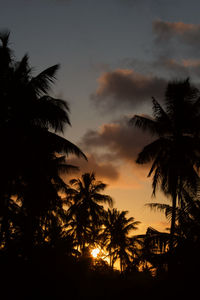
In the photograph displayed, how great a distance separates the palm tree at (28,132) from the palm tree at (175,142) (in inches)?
308

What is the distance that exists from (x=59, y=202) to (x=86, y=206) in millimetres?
25337

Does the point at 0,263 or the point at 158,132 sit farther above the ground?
the point at 158,132

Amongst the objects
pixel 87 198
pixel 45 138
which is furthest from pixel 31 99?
pixel 87 198

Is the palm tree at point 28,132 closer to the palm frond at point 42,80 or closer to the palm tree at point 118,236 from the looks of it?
the palm frond at point 42,80

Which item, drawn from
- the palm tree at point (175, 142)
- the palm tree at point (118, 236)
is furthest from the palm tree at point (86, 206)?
the palm tree at point (175, 142)

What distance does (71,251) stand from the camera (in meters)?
12.2

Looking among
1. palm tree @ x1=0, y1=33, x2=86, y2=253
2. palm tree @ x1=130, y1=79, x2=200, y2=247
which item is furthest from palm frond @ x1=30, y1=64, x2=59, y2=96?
palm tree @ x1=130, y1=79, x2=200, y2=247

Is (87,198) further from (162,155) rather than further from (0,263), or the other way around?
(0,263)

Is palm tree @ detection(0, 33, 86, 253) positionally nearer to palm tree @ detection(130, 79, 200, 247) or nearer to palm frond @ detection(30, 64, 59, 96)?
palm frond @ detection(30, 64, 59, 96)

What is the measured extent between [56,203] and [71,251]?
10.2 ft

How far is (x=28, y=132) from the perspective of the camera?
1348cm

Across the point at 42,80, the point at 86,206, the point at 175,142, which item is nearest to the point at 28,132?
the point at 42,80

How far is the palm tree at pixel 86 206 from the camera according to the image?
132ft

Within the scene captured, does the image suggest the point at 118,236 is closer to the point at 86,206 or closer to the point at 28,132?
the point at 86,206
